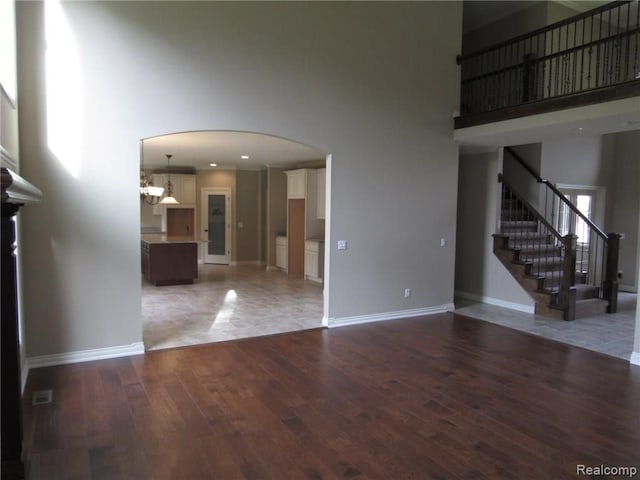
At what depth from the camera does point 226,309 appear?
22.8 ft

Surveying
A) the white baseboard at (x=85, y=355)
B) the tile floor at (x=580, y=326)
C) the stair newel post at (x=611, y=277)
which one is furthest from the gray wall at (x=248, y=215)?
the stair newel post at (x=611, y=277)

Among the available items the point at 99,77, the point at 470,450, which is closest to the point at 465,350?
the point at 470,450

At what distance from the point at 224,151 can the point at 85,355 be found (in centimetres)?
530

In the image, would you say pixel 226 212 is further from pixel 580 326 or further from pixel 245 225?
pixel 580 326

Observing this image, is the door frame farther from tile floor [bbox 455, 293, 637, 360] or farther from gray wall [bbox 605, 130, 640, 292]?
gray wall [bbox 605, 130, 640, 292]

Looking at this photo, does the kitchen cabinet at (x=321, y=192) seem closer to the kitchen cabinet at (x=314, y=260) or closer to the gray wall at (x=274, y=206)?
the kitchen cabinet at (x=314, y=260)

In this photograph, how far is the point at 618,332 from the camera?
5.92m

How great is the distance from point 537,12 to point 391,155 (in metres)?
3.86

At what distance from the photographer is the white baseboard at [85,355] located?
4.37 m

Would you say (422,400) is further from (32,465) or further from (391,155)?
(391,155)

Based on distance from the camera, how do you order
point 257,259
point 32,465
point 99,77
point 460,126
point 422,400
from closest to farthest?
point 32,465
point 422,400
point 99,77
point 460,126
point 257,259

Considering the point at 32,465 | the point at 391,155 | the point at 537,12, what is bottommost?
the point at 32,465

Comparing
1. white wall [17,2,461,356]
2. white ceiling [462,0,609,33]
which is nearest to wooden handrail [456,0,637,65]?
white wall [17,2,461,356]

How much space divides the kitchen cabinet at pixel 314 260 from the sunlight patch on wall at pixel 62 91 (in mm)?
5700
